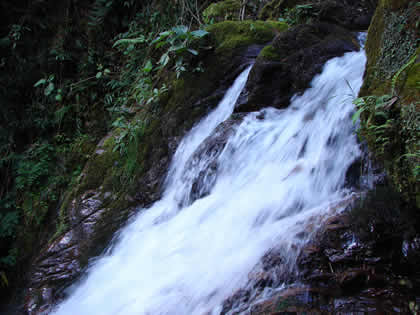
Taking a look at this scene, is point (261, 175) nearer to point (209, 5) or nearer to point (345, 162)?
point (345, 162)

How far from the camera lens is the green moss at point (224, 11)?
613 centimetres

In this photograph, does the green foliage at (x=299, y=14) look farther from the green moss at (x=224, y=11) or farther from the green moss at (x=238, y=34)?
the green moss at (x=224, y=11)

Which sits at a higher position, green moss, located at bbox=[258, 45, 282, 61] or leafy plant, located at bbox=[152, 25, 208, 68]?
leafy plant, located at bbox=[152, 25, 208, 68]

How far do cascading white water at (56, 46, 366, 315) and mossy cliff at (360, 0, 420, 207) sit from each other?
0.38m

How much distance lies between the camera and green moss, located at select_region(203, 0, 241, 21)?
6.13m

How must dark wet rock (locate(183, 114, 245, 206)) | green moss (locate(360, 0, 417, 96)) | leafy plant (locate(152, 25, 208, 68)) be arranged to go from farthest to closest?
leafy plant (locate(152, 25, 208, 68)), dark wet rock (locate(183, 114, 245, 206)), green moss (locate(360, 0, 417, 96))

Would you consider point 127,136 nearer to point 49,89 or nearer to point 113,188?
point 113,188

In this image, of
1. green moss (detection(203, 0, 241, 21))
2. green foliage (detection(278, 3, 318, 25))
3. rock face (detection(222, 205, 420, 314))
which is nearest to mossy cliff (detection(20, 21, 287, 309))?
green foliage (detection(278, 3, 318, 25))

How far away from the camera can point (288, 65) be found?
390cm

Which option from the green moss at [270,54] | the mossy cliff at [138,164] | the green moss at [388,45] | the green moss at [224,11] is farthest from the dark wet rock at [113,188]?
the green moss at [388,45]

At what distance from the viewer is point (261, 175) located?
2990 millimetres

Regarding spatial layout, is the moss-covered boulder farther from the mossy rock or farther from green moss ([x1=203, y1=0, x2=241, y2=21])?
green moss ([x1=203, y1=0, x2=241, y2=21])

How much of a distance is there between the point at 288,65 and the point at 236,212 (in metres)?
2.18

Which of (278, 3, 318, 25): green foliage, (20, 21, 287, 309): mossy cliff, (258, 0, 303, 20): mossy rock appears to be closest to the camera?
(20, 21, 287, 309): mossy cliff
